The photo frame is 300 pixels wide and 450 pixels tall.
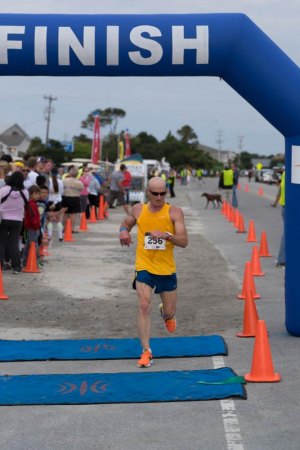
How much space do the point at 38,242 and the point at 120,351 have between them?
23.7 ft

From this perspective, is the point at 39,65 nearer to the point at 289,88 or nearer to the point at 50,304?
the point at 289,88

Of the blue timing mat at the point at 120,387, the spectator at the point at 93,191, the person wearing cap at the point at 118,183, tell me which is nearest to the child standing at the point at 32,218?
the blue timing mat at the point at 120,387

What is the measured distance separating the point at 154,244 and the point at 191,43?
7.39 ft

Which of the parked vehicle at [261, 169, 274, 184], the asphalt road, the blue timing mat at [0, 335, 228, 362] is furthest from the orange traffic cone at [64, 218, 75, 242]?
the parked vehicle at [261, 169, 274, 184]

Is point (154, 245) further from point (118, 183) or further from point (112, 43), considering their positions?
point (118, 183)

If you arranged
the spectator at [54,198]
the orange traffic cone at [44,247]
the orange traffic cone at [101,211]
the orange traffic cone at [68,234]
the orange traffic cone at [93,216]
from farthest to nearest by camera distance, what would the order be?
the orange traffic cone at [101,211] → the orange traffic cone at [93,216] → the orange traffic cone at [68,234] → the spectator at [54,198] → the orange traffic cone at [44,247]

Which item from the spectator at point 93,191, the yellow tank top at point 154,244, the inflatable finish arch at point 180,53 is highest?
the inflatable finish arch at point 180,53

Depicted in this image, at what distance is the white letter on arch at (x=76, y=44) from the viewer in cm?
920

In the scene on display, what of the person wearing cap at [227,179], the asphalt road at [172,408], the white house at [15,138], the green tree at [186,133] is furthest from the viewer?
the green tree at [186,133]

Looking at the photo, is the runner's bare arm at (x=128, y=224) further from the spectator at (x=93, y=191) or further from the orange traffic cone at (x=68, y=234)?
the spectator at (x=93, y=191)

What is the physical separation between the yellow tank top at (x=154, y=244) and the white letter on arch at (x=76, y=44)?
1.92 meters

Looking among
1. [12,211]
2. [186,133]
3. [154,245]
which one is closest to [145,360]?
[154,245]

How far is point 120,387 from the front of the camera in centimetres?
726

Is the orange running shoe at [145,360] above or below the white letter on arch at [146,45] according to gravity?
below
